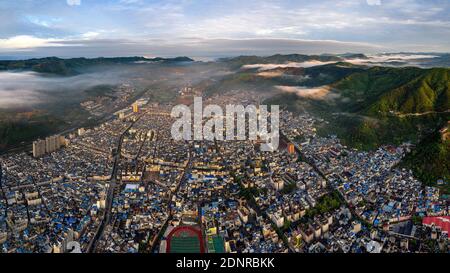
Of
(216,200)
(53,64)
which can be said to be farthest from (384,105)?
(53,64)

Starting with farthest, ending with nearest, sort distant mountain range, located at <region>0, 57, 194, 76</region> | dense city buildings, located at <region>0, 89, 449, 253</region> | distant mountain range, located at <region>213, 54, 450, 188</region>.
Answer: distant mountain range, located at <region>0, 57, 194, 76</region>, distant mountain range, located at <region>213, 54, 450, 188</region>, dense city buildings, located at <region>0, 89, 449, 253</region>

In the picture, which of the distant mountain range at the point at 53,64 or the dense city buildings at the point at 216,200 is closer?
the dense city buildings at the point at 216,200

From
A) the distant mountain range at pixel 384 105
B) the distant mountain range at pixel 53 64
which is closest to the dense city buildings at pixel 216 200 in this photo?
the distant mountain range at pixel 384 105

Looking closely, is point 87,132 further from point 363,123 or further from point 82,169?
point 363,123

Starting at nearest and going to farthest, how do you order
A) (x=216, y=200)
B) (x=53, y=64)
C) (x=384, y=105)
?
1. (x=216, y=200)
2. (x=384, y=105)
3. (x=53, y=64)

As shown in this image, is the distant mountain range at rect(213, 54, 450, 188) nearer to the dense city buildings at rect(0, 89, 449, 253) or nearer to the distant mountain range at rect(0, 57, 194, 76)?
the dense city buildings at rect(0, 89, 449, 253)

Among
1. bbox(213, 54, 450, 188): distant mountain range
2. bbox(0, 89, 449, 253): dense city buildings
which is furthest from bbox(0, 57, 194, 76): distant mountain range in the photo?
bbox(0, 89, 449, 253): dense city buildings

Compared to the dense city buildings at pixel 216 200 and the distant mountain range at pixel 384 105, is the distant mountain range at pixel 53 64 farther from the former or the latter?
the dense city buildings at pixel 216 200

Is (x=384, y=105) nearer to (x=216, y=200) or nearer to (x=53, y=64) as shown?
(x=216, y=200)

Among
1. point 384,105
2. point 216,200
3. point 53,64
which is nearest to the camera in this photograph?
point 216,200

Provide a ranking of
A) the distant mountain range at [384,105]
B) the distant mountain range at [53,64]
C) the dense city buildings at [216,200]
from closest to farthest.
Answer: the dense city buildings at [216,200] → the distant mountain range at [384,105] → the distant mountain range at [53,64]

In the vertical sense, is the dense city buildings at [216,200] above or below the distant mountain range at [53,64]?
below
